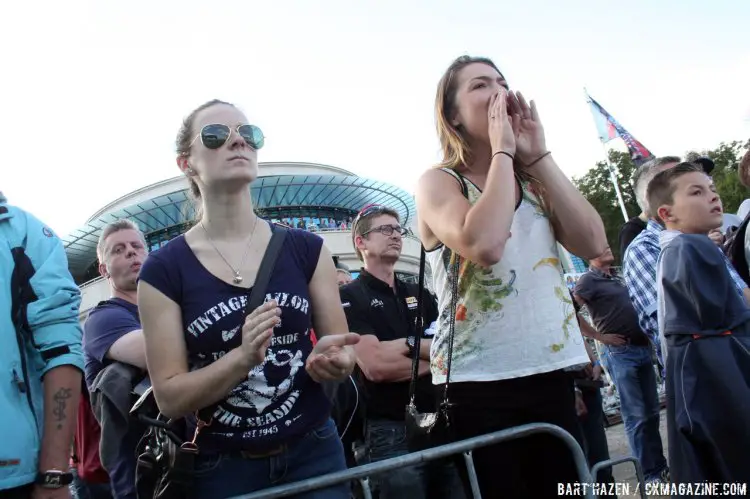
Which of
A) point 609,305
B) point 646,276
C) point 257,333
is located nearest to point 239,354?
point 257,333

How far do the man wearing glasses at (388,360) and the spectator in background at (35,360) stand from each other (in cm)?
153

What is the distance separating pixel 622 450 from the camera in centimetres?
685

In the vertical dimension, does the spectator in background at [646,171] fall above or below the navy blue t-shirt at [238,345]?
above

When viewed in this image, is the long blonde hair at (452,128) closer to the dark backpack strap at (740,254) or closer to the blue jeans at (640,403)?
the dark backpack strap at (740,254)

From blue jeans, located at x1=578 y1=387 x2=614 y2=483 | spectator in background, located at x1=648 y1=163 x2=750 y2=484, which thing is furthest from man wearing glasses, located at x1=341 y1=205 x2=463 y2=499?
blue jeans, located at x1=578 y1=387 x2=614 y2=483

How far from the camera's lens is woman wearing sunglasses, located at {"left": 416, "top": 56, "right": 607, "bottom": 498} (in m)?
2.02

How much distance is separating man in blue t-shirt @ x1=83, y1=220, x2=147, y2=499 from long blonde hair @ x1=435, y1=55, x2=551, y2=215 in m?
1.89

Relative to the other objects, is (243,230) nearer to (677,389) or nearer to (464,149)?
(464,149)

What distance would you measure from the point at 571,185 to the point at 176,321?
5.10 ft

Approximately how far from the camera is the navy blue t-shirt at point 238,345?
6.44 ft

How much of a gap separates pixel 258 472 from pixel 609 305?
196 inches

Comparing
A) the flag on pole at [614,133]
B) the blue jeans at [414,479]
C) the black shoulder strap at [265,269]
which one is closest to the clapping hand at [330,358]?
the black shoulder strap at [265,269]

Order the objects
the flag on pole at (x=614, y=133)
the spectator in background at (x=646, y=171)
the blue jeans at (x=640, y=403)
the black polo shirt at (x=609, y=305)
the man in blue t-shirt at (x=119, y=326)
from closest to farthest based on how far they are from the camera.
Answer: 1. the man in blue t-shirt at (x=119, y=326)
2. the spectator in background at (x=646, y=171)
3. the blue jeans at (x=640, y=403)
4. the black polo shirt at (x=609, y=305)
5. the flag on pole at (x=614, y=133)

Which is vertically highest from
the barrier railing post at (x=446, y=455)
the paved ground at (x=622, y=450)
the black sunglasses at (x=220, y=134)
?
the black sunglasses at (x=220, y=134)
